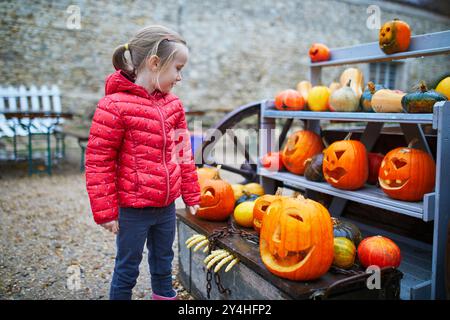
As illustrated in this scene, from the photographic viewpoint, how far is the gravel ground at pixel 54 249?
2.54 m

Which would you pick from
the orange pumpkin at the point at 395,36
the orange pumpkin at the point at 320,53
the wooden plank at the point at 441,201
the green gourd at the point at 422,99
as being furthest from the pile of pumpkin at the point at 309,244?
the orange pumpkin at the point at 320,53

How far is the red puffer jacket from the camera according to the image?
5.63 ft

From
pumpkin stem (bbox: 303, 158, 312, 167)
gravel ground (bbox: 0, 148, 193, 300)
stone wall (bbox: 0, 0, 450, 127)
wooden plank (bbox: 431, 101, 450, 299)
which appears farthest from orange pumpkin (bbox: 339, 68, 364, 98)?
stone wall (bbox: 0, 0, 450, 127)

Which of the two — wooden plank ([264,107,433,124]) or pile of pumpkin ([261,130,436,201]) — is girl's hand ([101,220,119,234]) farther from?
wooden plank ([264,107,433,124])

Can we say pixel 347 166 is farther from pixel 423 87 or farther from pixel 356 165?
pixel 423 87

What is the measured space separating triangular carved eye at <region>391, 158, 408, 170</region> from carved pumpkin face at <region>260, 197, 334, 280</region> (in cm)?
73

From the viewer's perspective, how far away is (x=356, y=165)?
237cm

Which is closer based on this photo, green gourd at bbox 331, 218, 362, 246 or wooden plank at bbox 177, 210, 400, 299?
wooden plank at bbox 177, 210, 400, 299

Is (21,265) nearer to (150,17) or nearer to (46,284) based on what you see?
(46,284)

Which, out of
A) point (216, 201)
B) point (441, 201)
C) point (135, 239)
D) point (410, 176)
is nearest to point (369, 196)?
point (410, 176)

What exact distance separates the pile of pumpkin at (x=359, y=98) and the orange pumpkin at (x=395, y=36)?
0.25 meters

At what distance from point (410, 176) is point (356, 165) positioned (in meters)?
0.34

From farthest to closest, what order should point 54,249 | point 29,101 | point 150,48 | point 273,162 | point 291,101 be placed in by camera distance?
point 29,101
point 54,249
point 273,162
point 291,101
point 150,48
